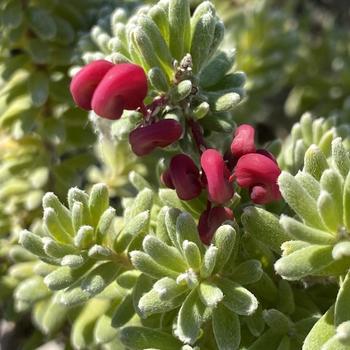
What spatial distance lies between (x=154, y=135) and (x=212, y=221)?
0.23 m

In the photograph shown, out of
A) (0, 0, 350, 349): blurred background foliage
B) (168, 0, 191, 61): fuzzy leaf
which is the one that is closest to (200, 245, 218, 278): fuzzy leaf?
(168, 0, 191, 61): fuzzy leaf

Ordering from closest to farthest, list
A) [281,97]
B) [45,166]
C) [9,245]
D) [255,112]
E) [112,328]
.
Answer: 1. [112,328]
2. [9,245]
3. [45,166]
4. [255,112]
5. [281,97]

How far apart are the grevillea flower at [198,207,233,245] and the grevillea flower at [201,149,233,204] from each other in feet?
0.20

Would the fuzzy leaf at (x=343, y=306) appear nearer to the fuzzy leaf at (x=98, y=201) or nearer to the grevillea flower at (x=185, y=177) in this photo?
the grevillea flower at (x=185, y=177)

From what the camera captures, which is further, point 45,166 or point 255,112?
point 255,112

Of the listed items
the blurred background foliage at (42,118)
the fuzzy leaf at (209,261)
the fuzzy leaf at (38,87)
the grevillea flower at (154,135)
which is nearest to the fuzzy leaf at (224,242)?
the fuzzy leaf at (209,261)

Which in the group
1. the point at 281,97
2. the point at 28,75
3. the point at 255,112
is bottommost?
the point at 281,97

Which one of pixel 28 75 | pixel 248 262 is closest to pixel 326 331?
pixel 248 262

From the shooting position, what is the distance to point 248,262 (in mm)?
1442

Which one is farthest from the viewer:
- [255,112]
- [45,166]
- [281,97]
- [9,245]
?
[281,97]

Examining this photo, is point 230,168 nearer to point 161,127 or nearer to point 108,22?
point 161,127

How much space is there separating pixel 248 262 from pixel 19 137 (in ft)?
3.87

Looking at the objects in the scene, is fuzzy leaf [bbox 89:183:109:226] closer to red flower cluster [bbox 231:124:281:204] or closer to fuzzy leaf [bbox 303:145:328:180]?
red flower cluster [bbox 231:124:281:204]

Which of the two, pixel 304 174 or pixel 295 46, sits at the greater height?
pixel 304 174
